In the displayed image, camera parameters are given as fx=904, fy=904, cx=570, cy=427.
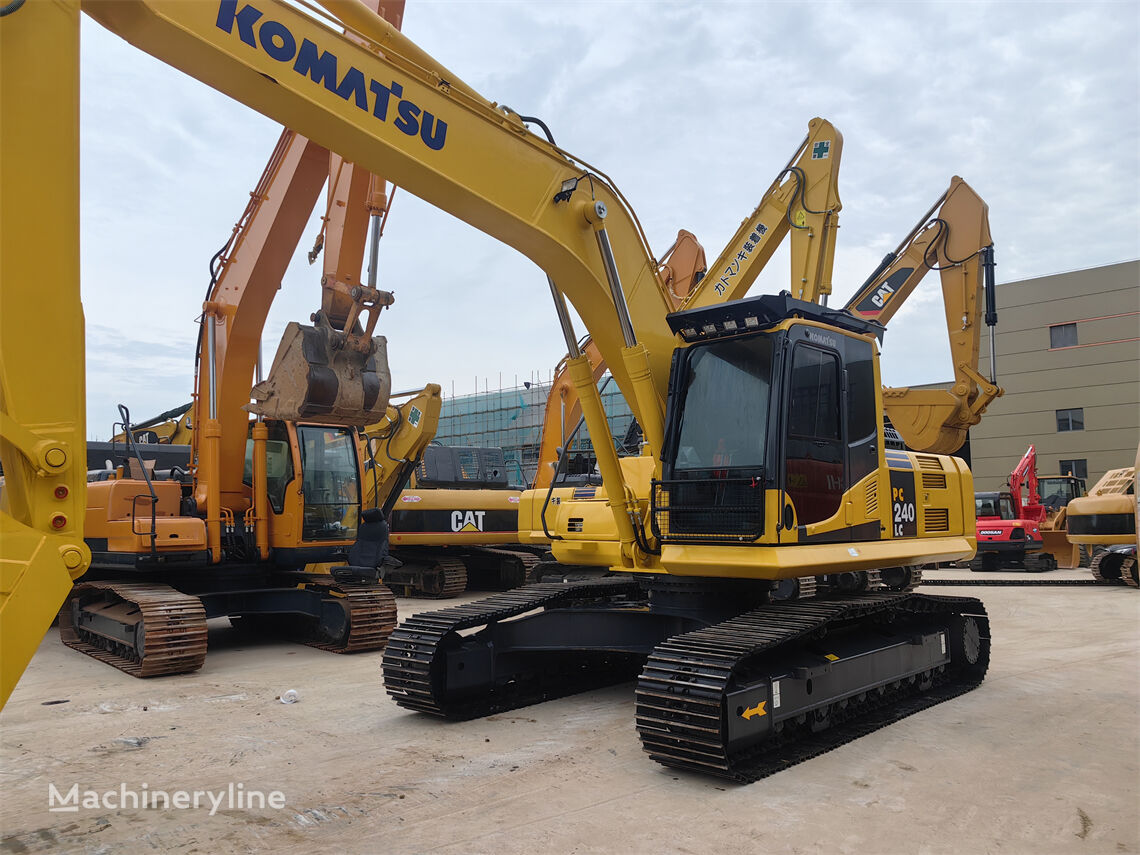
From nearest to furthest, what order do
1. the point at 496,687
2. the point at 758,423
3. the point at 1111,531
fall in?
the point at 758,423 < the point at 496,687 < the point at 1111,531

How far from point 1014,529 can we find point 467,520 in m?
12.4

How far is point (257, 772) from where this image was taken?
16.7ft

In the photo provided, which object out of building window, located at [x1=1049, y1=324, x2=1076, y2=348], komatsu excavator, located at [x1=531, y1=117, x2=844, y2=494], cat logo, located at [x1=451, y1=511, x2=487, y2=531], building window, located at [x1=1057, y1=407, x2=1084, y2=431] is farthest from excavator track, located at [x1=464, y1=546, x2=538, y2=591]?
building window, located at [x1=1049, y1=324, x2=1076, y2=348]

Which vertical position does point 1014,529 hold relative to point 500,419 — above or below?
below

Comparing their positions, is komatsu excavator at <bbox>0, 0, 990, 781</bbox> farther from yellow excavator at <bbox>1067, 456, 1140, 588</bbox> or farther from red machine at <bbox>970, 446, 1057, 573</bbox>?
red machine at <bbox>970, 446, 1057, 573</bbox>

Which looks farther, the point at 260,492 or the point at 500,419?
the point at 500,419

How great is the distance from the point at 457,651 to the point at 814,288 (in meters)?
5.80

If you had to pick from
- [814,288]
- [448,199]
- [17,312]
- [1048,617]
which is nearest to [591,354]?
[814,288]

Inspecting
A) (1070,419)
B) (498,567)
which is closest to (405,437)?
(498,567)

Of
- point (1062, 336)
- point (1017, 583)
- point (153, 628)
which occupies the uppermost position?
point (1062, 336)

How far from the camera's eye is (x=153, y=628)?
7.95 metres

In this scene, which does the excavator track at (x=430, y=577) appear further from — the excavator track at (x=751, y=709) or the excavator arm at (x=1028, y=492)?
the excavator arm at (x=1028, y=492)

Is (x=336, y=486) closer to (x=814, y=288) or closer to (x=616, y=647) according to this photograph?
(x=616, y=647)

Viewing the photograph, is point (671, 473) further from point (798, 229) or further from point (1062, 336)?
point (1062, 336)
